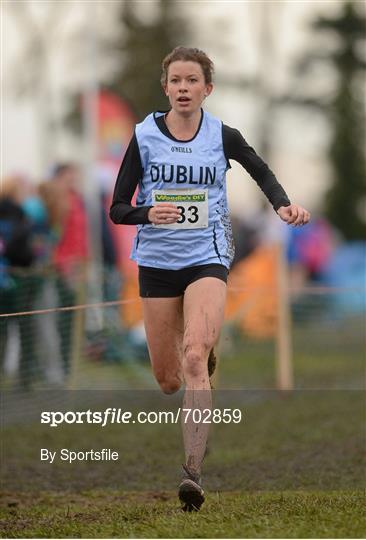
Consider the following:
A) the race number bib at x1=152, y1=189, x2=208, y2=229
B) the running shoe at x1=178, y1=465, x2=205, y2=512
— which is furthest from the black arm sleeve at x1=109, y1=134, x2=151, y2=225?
the running shoe at x1=178, y1=465, x2=205, y2=512

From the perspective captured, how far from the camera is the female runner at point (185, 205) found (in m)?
5.93

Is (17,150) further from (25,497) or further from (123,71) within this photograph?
(123,71)

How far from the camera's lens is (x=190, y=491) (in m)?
5.58

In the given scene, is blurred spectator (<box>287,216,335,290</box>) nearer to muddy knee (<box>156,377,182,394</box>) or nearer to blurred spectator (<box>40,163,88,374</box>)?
blurred spectator (<box>40,163,88,374</box>)

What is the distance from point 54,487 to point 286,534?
2.59 metres

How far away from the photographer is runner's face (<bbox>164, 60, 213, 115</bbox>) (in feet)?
19.9

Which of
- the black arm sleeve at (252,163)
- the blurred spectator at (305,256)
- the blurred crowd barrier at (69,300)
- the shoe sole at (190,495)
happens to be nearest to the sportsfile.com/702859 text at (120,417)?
the blurred crowd barrier at (69,300)

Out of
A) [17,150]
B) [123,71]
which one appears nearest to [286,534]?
[17,150]

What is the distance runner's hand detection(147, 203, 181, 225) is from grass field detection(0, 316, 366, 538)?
1334mm

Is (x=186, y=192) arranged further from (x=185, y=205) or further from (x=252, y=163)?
(x=252, y=163)

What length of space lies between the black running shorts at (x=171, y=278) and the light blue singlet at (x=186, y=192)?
3 cm

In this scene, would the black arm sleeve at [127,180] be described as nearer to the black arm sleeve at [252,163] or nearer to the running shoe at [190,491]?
the black arm sleeve at [252,163]

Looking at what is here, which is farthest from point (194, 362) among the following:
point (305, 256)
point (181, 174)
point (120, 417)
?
point (305, 256)

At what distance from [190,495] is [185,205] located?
137 centimetres
